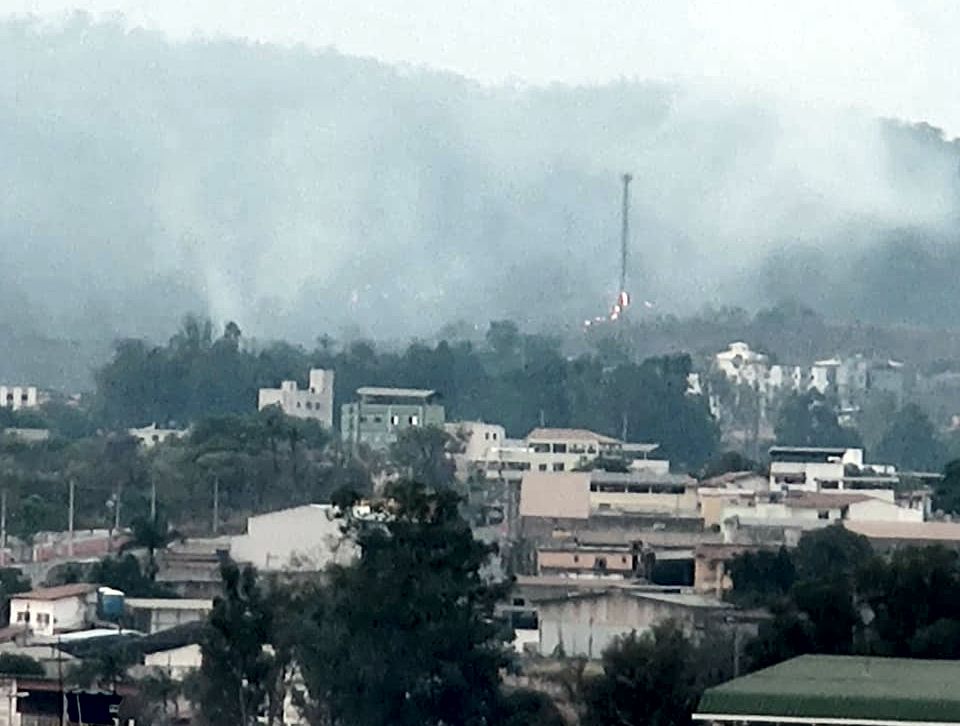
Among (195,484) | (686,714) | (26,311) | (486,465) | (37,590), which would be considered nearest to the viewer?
(686,714)

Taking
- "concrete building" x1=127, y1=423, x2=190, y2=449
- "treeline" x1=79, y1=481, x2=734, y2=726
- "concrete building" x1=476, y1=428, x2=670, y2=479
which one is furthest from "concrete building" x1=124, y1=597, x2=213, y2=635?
"concrete building" x1=127, y1=423, x2=190, y2=449

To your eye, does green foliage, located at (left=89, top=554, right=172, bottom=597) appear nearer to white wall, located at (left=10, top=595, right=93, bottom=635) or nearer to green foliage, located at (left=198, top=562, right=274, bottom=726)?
white wall, located at (left=10, top=595, right=93, bottom=635)

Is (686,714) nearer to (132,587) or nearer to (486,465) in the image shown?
(132,587)

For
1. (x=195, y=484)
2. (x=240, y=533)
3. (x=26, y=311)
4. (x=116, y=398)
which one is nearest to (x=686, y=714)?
(x=240, y=533)

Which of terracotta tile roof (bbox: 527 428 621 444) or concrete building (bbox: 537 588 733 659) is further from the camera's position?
terracotta tile roof (bbox: 527 428 621 444)

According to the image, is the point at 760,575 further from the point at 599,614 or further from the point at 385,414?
the point at 385,414

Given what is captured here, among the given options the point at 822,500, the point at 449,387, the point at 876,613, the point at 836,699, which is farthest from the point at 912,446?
the point at 836,699
